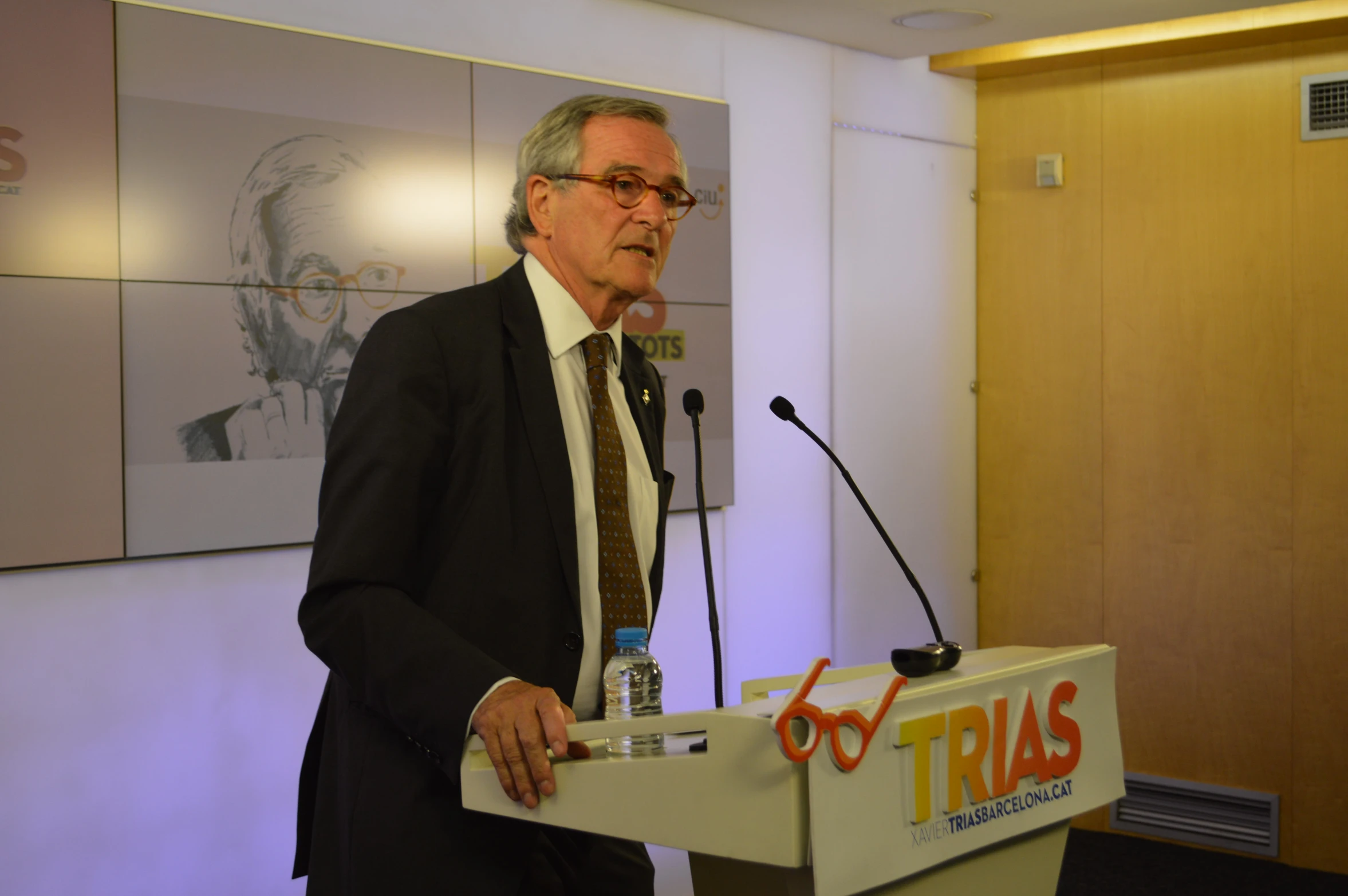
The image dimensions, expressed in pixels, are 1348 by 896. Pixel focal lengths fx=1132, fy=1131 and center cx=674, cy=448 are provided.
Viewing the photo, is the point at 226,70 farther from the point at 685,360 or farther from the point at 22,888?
the point at 22,888

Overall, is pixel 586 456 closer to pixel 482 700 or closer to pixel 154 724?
pixel 482 700

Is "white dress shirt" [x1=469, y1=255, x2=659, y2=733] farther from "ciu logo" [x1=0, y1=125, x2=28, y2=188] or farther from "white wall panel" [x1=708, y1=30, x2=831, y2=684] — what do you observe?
"white wall panel" [x1=708, y1=30, x2=831, y2=684]

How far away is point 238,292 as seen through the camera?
2842mm

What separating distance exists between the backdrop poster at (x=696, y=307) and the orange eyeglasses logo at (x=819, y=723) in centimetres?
266

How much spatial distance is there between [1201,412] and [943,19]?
1.74 metres

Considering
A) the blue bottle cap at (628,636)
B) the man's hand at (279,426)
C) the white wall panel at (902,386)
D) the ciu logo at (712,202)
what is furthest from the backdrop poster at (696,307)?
the blue bottle cap at (628,636)

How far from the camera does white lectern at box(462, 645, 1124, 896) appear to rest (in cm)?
100

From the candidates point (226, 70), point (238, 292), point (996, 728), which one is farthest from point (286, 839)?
point (996, 728)

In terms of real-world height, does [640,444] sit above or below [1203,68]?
below

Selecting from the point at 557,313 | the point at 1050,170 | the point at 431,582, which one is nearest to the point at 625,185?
the point at 557,313

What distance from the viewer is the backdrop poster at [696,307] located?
3.69 meters

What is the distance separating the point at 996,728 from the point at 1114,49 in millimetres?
3853

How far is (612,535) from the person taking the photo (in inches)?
61.7

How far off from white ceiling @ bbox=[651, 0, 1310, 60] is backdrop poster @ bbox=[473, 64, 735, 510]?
0.37 metres
